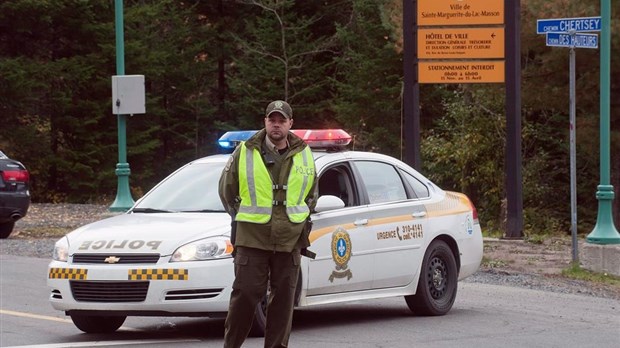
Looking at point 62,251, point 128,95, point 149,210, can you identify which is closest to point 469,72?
point 128,95

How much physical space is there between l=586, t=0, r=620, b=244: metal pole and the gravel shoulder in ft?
2.12

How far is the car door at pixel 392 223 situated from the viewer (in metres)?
11.7

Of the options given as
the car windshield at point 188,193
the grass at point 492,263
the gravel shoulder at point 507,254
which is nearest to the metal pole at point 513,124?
the gravel shoulder at point 507,254

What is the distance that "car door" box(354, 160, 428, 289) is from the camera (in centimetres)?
1170

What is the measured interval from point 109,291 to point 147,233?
1.79 ft

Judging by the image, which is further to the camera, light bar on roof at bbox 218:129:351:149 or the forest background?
the forest background

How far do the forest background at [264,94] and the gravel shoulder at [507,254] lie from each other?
8.63m

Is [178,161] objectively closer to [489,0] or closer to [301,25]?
[301,25]

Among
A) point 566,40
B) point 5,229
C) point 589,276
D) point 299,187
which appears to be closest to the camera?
point 299,187

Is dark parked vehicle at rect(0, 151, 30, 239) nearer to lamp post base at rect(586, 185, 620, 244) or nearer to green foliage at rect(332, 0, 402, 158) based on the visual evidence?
lamp post base at rect(586, 185, 620, 244)

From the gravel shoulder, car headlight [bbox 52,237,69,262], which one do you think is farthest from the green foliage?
car headlight [bbox 52,237,69,262]

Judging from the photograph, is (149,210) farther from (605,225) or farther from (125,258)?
(605,225)

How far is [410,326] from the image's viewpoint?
1152 cm

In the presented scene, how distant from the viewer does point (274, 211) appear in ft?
27.7
